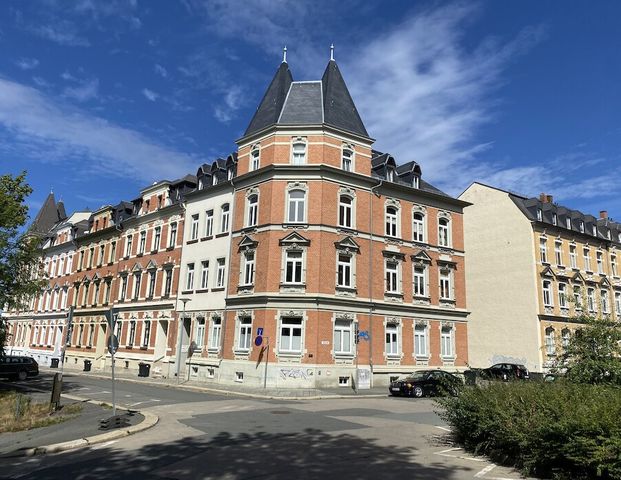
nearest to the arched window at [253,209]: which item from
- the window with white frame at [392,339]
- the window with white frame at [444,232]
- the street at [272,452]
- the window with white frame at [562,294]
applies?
the window with white frame at [392,339]

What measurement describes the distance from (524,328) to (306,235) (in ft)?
74.0

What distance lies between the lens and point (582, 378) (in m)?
11.3

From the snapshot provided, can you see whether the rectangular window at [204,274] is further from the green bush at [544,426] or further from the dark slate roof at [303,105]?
the green bush at [544,426]

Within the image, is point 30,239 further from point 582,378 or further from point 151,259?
point 582,378

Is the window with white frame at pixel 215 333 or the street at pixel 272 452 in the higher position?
the window with white frame at pixel 215 333

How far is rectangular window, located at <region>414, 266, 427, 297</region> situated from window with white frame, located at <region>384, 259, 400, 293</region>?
170 centimetres

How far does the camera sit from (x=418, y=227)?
3353 centimetres

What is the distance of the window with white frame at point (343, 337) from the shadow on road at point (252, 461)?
54.4 ft

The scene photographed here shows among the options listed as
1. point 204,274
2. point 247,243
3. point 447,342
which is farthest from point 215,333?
point 447,342

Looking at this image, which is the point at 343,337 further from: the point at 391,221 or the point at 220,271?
the point at 220,271

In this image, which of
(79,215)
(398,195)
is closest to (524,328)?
(398,195)

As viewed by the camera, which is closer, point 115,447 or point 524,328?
point 115,447

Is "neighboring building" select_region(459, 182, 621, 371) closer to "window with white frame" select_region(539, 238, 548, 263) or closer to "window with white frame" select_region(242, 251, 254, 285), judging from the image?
"window with white frame" select_region(539, 238, 548, 263)

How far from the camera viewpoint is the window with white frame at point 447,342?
32.8m
